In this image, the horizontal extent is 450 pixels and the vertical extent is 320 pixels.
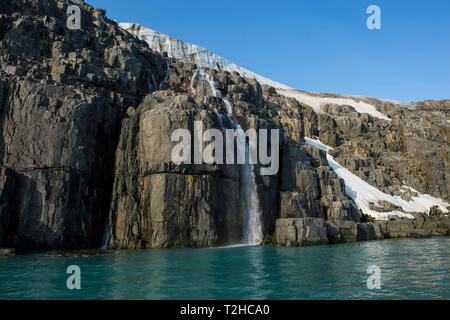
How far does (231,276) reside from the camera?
88.3 feet

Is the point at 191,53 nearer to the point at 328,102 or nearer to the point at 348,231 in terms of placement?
the point at 328,102

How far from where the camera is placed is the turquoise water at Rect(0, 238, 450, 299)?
21281 millimetres

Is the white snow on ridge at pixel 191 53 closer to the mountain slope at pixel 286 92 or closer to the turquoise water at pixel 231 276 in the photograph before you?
the mountain slope at pixel 286 92

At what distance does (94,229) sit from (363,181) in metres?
59.3

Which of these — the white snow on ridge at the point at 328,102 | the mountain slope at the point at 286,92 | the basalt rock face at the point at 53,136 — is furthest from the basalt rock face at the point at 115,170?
the white snow on ridge at the point at 328,102

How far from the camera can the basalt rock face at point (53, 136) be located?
44531 mm

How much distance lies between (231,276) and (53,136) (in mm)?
29149

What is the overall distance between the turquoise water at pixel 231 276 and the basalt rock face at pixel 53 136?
22.0ft

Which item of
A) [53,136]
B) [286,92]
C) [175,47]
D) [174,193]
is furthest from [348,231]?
[175,47]

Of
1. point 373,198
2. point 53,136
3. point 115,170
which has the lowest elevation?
point 373,198

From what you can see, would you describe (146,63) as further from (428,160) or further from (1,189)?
(428,160)

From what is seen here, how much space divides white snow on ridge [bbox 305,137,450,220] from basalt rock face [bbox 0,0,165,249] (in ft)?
146

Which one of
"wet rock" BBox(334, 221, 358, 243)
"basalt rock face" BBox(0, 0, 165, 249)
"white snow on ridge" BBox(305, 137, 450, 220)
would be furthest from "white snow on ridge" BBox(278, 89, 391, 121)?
"basalt rock face" BBox(0, 0, 165, 249)
